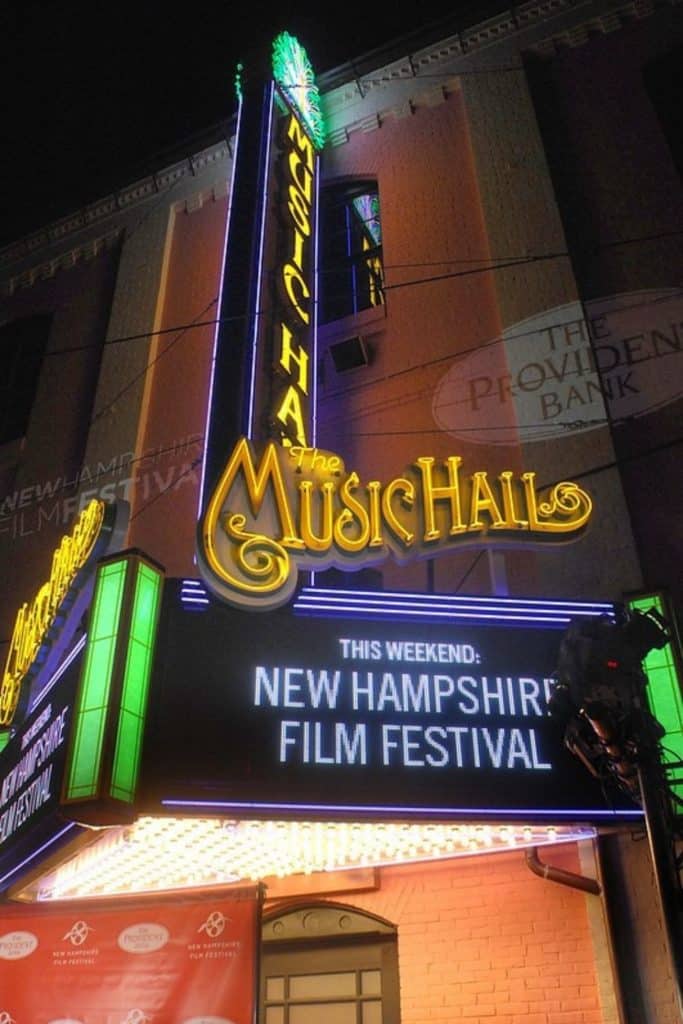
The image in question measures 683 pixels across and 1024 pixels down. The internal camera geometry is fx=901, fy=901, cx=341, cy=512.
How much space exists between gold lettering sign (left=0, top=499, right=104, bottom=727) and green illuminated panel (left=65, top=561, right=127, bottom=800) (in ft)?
4.07

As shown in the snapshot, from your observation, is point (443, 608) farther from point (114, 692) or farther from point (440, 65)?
point (440, 65)

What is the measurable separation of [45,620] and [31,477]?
202 inches

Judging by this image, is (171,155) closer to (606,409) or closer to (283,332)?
(283,332)

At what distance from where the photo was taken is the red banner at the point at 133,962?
7516 millimetres

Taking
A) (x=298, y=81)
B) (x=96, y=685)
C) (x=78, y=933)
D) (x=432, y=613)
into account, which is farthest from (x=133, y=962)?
(x=298, y=81)

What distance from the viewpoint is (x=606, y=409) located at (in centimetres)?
940

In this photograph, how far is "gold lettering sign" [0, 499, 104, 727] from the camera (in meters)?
8.13

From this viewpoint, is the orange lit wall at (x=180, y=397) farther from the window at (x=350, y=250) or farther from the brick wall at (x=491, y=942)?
the brick wall at (x=491, y=942)

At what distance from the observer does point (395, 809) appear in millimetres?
6410

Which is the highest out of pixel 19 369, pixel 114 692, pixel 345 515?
pixel 19 369

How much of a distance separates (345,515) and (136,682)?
218 centimetres

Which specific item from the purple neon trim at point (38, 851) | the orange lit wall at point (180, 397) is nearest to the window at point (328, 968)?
the purple neon trim at point (38, 851)

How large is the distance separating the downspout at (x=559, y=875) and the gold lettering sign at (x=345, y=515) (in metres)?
2.55

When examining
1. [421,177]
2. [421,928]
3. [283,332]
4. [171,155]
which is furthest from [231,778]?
[171,155]
